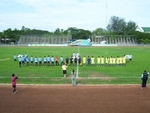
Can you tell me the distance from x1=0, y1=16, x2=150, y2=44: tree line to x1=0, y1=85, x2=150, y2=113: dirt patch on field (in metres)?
71.2

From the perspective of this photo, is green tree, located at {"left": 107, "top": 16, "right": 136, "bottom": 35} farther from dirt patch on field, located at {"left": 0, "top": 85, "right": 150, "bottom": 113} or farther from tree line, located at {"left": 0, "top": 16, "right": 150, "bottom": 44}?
dirt patch on field, located at {"left": 0, "top": 85, "right": 150, "bottom": 113}

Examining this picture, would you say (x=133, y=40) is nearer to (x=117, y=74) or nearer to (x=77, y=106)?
(x=117, y=74)

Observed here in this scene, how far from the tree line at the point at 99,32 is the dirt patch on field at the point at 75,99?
71250mm

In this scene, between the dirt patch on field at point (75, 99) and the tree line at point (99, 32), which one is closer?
the dirt patch on field at point (75, 99)

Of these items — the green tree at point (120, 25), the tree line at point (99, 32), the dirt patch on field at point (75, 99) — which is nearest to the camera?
the dirt patch on field at point (75, 99)

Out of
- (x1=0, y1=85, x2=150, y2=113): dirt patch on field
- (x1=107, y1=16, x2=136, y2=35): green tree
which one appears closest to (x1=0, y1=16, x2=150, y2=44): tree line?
(x1=107, y1=16, x2=136, y2=35): green tree

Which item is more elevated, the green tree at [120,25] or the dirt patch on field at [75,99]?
the green tree at [120,25]

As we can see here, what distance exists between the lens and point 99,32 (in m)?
112

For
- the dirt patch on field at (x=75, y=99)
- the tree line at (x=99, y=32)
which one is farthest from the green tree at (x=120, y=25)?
the dirt patch on field at (x=75, y=99)

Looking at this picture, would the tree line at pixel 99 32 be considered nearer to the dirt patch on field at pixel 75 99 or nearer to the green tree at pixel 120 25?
the green tree at pixel 120 25

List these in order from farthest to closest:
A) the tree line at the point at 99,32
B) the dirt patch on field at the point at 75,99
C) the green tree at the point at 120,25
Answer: the green tree at the point at 120,25 → the tree line at the point at 99,32 → the dirt patch on field at the point at 75,99

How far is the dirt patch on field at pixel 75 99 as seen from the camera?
38.2 ft

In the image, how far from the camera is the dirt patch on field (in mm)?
11656

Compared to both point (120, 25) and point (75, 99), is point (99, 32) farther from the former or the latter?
point (75, 99)
